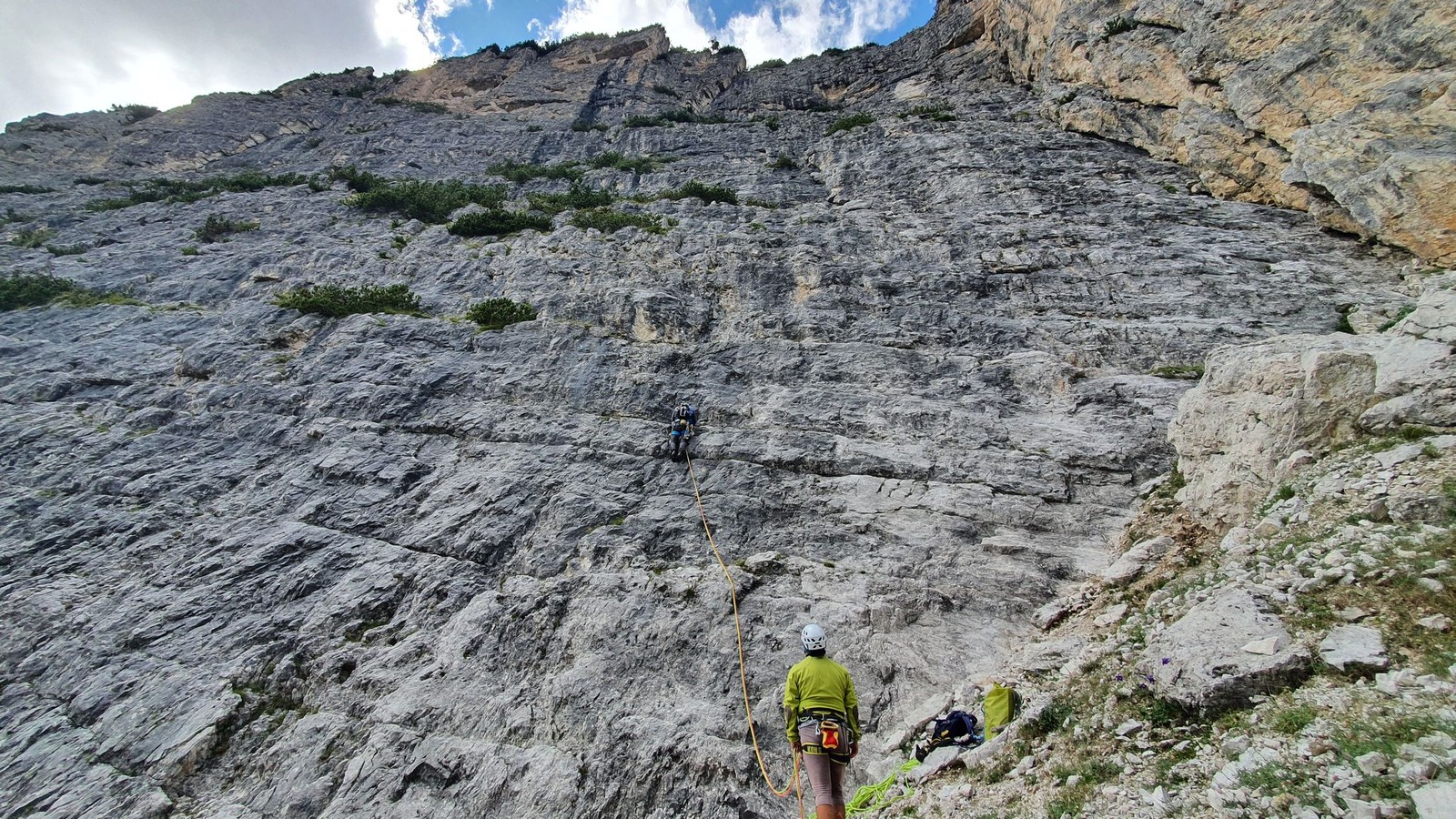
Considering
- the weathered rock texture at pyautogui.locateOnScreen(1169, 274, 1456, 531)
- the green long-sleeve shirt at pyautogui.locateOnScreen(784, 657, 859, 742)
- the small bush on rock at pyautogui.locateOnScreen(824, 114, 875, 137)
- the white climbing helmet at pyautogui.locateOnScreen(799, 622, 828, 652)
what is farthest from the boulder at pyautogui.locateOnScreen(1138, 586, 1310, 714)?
the small bush on rock at pyautogui.locateOnScreen(824, 114, 875, 137)

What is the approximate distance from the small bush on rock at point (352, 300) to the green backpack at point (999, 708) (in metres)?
19.3

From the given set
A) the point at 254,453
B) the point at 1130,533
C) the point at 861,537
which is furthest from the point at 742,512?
the point at 254,453

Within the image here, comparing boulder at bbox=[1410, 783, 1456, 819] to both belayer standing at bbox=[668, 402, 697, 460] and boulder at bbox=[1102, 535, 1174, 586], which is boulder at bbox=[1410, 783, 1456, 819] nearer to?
boulder at bbox=[1102, 535, 1174, 586]

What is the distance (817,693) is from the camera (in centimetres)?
657

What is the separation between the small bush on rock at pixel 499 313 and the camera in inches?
731

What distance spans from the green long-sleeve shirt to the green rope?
1.28m

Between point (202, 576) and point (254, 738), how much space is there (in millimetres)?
4309

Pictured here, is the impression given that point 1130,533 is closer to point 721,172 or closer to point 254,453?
point 254,453

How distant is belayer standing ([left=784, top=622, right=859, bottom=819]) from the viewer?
6.26 metres

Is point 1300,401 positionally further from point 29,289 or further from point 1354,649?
point 29,289

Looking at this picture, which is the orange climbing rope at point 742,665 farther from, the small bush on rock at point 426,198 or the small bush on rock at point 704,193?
the small bush on rock at point 426,198

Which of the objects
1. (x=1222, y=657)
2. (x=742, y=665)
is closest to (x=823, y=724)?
(x=742, y=665)

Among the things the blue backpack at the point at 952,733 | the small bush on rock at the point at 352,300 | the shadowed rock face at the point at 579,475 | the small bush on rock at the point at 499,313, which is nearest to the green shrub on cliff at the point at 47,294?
the shadowed rock face at the point at 579,475

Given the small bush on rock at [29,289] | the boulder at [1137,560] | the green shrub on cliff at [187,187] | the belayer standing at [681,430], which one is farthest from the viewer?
the green shrub on cliff at [187,187]
